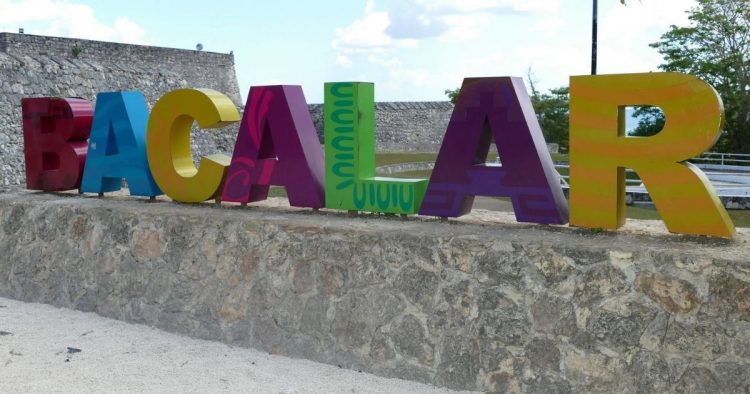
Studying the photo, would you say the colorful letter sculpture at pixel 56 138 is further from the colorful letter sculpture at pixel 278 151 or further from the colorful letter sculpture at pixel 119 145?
the colorful letter sculpture at pixel 278 151

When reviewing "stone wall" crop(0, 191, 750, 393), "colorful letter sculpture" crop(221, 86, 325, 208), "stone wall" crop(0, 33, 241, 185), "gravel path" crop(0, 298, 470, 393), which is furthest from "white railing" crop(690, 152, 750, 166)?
"gravel path" crop(0, 298, 470, 393)

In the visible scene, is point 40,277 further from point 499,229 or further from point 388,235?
point 499,229

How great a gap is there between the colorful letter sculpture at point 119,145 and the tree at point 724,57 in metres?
26.3

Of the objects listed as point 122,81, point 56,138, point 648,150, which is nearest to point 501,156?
point 648,150

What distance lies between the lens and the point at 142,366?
17.8 ft

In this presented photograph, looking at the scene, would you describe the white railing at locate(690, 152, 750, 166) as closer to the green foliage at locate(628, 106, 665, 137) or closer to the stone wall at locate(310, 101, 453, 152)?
the green foliage at locate(628, 106, 665, 137)

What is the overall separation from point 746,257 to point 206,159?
4.26 metres

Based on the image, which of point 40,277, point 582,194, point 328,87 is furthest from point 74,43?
point 582,194

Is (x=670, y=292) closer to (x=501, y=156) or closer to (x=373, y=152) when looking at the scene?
(x=501, y=156)

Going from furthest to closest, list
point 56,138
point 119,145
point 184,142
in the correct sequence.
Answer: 1. point 56,138
2. point 119,145
3. point 184,142

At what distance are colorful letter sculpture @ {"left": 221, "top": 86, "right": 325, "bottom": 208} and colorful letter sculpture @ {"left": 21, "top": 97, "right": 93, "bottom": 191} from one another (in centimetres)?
204

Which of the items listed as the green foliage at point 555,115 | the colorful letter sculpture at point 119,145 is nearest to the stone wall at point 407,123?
the green foliage at point 555,115

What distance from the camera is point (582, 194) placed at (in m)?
5.15

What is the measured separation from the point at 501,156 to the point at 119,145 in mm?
3757
